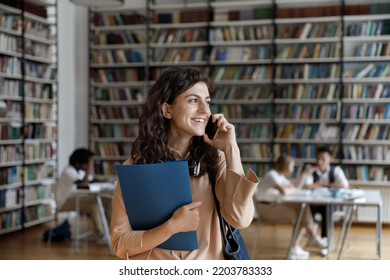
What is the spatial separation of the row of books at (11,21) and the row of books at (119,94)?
69.2 inches

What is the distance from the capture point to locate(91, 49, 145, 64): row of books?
776 cm

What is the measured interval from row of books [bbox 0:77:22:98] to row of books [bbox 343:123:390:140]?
4.09 m

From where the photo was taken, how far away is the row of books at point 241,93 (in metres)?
7.39

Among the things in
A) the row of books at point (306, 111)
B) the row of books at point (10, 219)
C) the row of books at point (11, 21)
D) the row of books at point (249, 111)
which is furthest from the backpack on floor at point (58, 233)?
the row of books at point (306, 111)

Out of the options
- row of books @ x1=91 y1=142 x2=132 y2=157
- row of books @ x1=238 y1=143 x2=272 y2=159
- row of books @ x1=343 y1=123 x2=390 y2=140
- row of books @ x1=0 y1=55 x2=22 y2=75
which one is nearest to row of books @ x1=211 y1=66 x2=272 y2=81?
row of books @ x1=238 y1=143 x2=272 y2=159

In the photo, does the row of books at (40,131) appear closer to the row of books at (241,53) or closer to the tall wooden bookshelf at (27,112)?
the tall wooden bookshelf at (27,112)

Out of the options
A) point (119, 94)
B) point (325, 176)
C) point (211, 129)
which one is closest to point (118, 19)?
point (119, 94)

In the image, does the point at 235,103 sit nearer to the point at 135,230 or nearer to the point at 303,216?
the point at 303,216

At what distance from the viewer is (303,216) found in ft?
18.2

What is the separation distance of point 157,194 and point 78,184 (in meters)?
4.47

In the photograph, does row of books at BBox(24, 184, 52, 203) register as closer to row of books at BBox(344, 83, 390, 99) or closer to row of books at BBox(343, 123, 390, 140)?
row of books at BBox(343, 123, 390, 140)

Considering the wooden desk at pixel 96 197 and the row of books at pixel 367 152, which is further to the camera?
the row of books at pixel 367 152

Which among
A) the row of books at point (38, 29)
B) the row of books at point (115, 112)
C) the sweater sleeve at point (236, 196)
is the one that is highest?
the row of books at point (38, 29)
